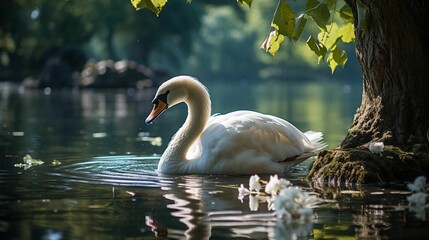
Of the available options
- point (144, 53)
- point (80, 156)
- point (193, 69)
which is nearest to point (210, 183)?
point (80, 156)

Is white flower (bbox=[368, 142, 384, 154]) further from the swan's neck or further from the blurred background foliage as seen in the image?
the blurred background foliage

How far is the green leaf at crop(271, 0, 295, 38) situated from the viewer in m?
8.45

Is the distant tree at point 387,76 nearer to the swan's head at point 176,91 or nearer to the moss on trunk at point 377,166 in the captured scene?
the moss on trunk at point 377,166

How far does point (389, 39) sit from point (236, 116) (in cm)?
217

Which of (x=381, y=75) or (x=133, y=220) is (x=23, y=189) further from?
(x=381, y=75)

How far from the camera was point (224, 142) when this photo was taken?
955 cm

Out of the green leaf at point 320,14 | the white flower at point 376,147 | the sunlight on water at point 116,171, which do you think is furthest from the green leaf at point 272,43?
the sunlight on water at point 116,171

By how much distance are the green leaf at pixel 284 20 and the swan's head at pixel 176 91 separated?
209 centimetres

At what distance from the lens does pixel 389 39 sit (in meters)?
8.85

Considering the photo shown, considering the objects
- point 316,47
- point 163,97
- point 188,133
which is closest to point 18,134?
point 163,97

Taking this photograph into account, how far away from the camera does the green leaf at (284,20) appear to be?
333 inches

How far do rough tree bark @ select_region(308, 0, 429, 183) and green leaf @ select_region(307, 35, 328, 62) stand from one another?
Answer: 440 mm

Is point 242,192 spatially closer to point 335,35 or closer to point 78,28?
point 335,35

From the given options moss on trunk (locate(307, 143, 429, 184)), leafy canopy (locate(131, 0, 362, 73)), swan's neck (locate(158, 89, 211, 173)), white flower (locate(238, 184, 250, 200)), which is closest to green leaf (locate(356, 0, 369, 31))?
leafy canopy (locate(131, 0, 362, 73))
